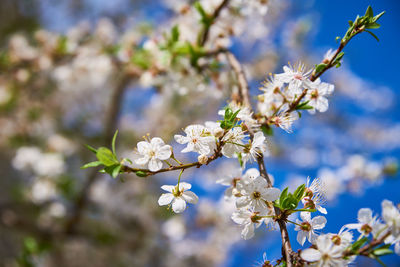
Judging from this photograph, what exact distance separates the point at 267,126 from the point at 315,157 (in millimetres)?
4208

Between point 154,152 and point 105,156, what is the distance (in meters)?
0.09

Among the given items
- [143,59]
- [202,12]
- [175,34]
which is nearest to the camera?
[202,12]

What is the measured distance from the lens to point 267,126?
0.63 meters

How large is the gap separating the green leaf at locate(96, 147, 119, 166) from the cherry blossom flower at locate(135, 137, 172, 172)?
0.16 ft

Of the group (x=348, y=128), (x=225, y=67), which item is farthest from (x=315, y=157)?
(x=225, y=67)

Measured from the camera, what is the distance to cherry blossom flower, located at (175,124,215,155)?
533mm

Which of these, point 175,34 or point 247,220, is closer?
point 247,220

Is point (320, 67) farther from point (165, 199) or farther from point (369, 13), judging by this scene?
point (165, 199)

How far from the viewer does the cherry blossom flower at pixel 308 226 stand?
0.53 metres

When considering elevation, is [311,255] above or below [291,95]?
below

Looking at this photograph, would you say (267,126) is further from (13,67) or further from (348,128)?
(348,128)

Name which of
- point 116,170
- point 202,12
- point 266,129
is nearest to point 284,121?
point 266,129

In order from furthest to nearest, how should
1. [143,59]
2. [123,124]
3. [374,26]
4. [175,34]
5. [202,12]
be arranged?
[123,124] → [143,59] → [175,34] → [202,12] → [374,26]

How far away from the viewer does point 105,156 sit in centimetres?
50
